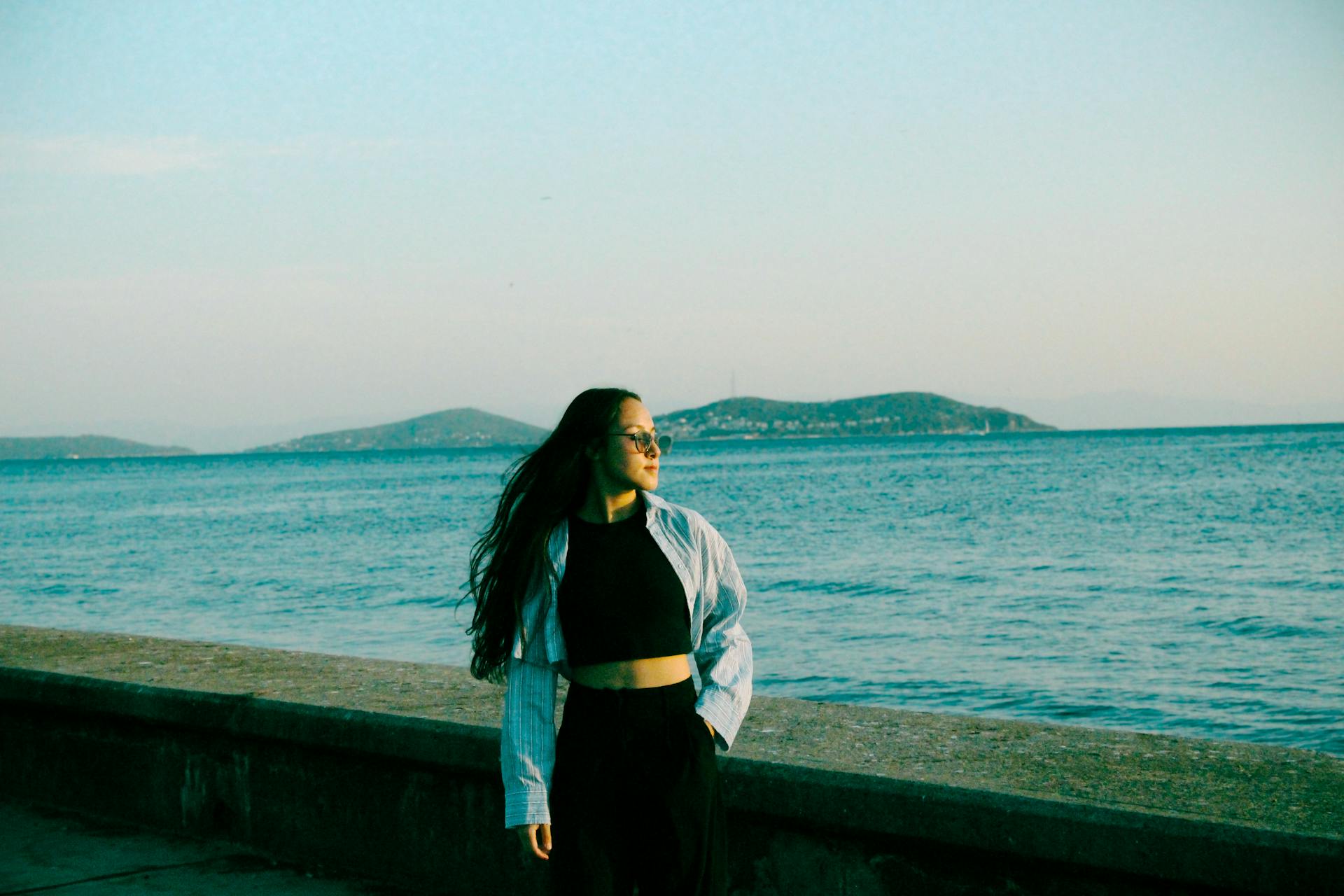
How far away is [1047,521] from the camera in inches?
1420

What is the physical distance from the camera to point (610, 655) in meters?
2.61

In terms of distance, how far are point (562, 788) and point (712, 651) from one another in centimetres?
43

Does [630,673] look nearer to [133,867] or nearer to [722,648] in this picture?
[722,648]

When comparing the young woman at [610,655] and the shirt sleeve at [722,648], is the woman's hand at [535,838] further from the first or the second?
the shirt sleeve at [722,648]

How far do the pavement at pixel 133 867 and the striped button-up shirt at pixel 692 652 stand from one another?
166 cm

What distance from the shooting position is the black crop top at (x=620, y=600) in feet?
8.60

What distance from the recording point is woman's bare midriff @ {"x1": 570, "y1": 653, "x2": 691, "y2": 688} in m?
2.61

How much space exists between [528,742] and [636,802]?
0.83 feet

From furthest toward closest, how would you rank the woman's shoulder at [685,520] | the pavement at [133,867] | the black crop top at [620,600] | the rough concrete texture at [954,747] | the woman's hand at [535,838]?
1. the pavement at [133,867]
2. the rough concrete texture at [954,747]
3. the woman's shoulder at [685,520]
4. the black crop top at [620,600]
5. the woman's hand at [535,838]

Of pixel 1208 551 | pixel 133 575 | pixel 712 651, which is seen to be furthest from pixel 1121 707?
pixel 133 575

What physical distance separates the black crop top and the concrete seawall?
825mm

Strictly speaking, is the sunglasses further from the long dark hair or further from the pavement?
the pavement

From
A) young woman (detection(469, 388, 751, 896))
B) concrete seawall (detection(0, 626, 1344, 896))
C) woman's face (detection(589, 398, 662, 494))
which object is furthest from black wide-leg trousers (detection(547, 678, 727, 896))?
concrete seawall (detection(0, 626, 1344, 896))

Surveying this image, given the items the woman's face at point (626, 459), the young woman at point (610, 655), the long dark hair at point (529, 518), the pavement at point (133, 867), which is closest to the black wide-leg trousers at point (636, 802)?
the young woman at point (610, 655)
